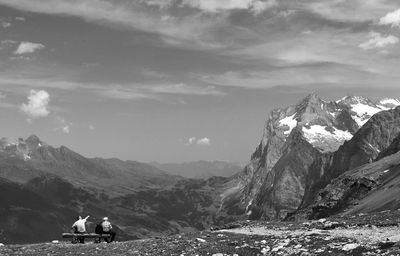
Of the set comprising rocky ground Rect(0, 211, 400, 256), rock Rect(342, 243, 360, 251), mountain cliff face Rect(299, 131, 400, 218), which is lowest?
mountain cliff face Rect(299, 131, 400, 218)

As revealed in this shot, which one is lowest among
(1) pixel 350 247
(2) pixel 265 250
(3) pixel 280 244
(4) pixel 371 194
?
(4) pixel 371 194

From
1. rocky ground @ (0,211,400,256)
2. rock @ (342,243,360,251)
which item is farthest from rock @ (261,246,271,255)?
rock @ (342,243,360,251)

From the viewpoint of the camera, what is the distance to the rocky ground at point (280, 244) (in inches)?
1072

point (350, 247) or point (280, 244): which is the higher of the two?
point (350, 247)

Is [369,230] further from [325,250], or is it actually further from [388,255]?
[388,255]

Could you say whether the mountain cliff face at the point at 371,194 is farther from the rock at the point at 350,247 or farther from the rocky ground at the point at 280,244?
the rock at the point at 350,247

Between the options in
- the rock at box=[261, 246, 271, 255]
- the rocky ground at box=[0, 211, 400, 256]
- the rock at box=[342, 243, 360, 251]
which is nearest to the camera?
the rock at box=[342, 243, 360, 251]

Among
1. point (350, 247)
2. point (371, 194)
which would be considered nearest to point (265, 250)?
point (350, 247)

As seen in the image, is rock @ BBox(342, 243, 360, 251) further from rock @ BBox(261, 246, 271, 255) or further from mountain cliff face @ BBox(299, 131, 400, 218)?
mountain cliff face @ BBox(299, 131, 400, 218)

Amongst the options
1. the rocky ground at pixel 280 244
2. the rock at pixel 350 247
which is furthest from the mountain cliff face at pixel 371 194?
the rock at pixel 350 247

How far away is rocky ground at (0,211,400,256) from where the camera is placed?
27234 mm

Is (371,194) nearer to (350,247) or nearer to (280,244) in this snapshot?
(280,244)

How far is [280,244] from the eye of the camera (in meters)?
31.6

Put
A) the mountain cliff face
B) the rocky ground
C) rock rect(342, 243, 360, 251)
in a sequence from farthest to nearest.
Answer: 1. the mountain cliff face
2. the rocky ground
3. rock rect(342, 243, 360, 251)
